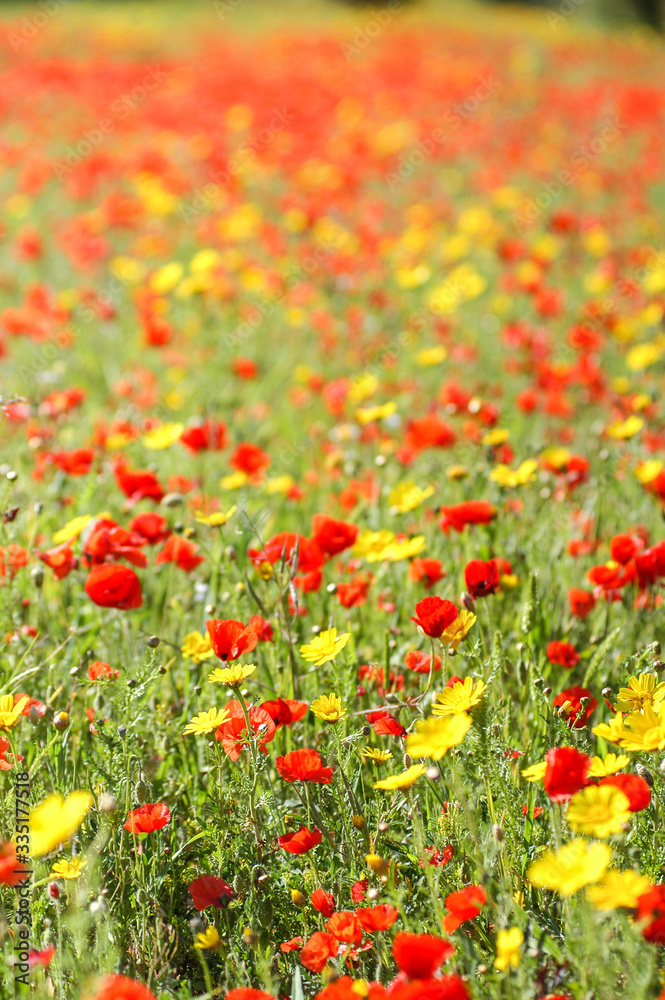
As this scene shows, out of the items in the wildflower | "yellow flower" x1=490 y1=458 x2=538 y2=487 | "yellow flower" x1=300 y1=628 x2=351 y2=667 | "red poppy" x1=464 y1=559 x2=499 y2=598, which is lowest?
"yellow flower" x1=490 y1=458 x2=538 y2=487

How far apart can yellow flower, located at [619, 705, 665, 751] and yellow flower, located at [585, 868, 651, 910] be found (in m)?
0.22

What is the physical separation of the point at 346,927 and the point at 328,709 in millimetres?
345

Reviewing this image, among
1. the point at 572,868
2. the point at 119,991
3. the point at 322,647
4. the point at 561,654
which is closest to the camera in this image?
the point at 119,991

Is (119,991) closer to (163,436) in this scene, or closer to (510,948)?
(510,948)

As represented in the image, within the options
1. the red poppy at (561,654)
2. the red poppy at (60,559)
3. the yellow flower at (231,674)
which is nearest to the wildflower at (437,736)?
the yellow flower at (231,674)

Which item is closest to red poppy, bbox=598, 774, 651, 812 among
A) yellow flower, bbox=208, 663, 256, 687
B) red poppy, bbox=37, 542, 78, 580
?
yellow flower, bbox=208, 663, 256, 687

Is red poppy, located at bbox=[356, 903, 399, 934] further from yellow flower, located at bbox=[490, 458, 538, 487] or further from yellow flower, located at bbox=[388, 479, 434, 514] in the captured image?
yellow flower, located at bbox=[490, 458, 538, 487]

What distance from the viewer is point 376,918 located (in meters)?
1.36

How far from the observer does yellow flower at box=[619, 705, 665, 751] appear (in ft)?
4.40

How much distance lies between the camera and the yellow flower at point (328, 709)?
152 cm

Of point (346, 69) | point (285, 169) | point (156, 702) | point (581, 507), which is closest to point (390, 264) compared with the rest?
point (285, 169)

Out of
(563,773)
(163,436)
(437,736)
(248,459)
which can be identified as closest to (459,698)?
(437,736)

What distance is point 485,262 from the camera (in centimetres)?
587

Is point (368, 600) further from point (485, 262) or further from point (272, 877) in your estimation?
point (485, 262)
